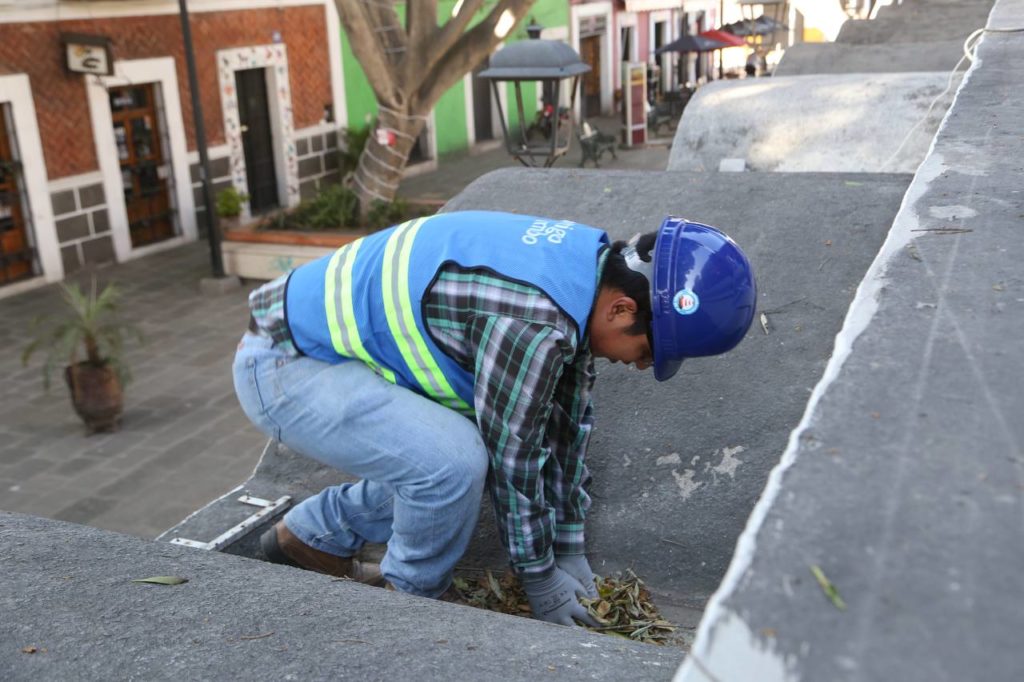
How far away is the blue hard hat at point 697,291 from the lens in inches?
91.0

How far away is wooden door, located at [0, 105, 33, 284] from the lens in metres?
11.7

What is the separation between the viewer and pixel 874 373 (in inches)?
55.7

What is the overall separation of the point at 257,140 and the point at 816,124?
11.5 meters

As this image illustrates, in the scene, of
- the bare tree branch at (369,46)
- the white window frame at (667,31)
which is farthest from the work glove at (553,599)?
the white window frame at (667,31)

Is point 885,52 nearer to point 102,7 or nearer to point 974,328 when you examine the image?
point 974,328

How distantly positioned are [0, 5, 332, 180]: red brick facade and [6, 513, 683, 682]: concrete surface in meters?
10.9

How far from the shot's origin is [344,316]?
2.56m

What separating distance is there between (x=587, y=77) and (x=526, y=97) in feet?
14.4

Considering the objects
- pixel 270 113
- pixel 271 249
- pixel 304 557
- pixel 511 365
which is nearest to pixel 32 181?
pixel 271 249

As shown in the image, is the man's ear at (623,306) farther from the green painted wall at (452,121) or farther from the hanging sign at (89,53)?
the green painted wall at (452,121)

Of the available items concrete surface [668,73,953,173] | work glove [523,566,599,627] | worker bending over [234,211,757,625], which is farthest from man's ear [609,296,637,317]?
concrete surface [668,73,953,173]

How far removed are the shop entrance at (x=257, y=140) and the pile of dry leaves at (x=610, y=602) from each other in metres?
13.3

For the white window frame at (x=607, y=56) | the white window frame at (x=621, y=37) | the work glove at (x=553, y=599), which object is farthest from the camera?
the white window frame at (x=621, y=37)

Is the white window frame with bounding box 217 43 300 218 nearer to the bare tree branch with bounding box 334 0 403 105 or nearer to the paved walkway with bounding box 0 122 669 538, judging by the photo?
the bare tree branch with bounding box 334 0 403 105
